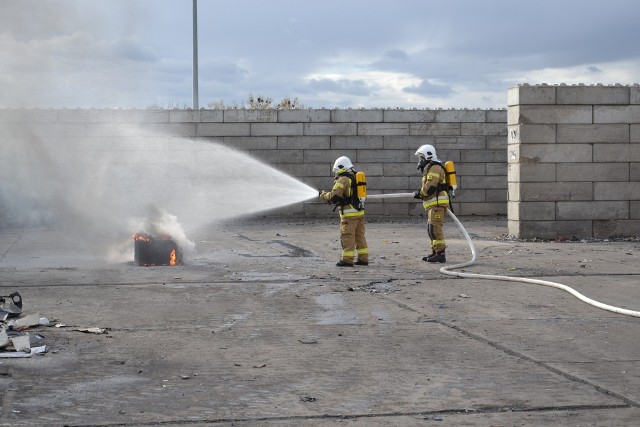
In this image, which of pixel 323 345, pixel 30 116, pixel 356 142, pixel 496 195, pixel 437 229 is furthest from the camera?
pixel 496 195

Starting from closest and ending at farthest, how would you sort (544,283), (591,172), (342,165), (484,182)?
(544,283), (342,165), (591,172), (484,182)

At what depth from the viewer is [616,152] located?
53.4 ft

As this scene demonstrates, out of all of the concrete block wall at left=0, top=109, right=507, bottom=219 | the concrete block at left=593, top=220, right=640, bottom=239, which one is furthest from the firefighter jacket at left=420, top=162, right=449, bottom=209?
the concrete block wall at left=0, top=109, right=507, bottom=219

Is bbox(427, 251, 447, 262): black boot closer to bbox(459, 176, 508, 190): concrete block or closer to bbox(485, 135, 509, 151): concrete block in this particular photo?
bbox(459, 176, 508, 190): concrete block

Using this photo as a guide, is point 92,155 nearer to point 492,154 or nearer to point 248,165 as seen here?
point 248,165

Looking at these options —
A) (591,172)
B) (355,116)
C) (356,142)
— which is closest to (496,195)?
(356,142)

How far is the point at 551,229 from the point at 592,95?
242cm

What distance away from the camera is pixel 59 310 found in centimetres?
878

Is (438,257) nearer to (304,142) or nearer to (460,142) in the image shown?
(304,142)

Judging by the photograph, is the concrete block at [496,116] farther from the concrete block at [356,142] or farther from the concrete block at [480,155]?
the concrete block at [356,142]

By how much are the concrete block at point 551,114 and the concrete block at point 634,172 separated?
113cm

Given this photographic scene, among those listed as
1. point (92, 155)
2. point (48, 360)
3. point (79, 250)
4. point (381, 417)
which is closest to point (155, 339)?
point (48, 360)

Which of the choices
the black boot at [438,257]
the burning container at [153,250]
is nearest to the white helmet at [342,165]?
the black boot at [438,257]

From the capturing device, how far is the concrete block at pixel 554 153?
633 inches
